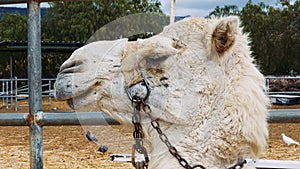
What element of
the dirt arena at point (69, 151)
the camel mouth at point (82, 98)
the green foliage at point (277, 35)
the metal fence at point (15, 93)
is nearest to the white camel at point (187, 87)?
the camel mouth at point (82, 98)

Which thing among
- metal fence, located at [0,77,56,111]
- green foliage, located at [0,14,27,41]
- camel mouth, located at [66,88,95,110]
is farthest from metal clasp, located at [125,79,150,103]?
green foliage, located at [0,14,27,41]

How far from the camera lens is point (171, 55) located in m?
2.01

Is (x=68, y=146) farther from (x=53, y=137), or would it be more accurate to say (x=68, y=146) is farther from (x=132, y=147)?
(x=132, y=147)

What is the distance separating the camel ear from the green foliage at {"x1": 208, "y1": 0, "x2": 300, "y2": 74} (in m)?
19.7

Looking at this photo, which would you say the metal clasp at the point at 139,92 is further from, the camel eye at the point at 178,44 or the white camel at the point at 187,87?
the camel eye at the point at 178,44

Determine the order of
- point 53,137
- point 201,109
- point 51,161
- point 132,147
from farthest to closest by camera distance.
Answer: point 53,137 < point 51,161 < point 132,147 < point 201,109

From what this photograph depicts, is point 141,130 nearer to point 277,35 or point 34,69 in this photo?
point 34,69

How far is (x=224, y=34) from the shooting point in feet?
6.18

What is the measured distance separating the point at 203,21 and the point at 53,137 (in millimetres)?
7140

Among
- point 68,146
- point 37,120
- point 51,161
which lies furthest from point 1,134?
point 37,120

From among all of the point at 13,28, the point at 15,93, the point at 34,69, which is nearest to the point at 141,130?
the point at 34,69

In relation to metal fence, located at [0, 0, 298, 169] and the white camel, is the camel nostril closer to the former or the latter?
the white camel

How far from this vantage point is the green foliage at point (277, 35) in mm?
21609

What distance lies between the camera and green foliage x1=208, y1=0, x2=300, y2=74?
21.6m
